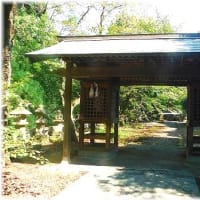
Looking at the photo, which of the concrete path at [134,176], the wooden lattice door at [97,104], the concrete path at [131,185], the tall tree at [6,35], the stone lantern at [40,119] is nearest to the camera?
the concrete path at [131,185]

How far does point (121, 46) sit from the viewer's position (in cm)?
1195

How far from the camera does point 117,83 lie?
14.6m

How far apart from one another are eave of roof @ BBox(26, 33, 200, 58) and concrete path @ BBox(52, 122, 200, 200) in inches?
135

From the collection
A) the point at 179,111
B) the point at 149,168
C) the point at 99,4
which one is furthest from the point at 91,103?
the point at 179,111

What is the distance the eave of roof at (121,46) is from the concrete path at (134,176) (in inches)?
135

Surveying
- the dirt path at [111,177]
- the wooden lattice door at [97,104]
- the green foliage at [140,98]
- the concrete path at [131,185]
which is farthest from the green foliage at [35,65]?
the green foliage at [140,98]

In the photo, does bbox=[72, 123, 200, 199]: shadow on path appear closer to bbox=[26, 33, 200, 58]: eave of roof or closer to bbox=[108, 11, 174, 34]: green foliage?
bbox=[26, 33, 200, 58]: eave of roof

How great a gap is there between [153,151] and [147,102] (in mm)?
11167

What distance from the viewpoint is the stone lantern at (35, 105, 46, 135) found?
1589 centimetres

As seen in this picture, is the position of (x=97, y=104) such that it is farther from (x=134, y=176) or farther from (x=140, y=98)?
(x=140, y=98)

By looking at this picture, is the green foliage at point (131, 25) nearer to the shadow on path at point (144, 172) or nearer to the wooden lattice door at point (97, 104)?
the shadow on path at point (144, 172)

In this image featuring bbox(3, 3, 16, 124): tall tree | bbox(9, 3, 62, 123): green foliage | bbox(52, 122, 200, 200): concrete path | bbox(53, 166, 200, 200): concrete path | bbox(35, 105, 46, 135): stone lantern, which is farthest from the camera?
bbox(35, 105, 46, 135): stone lantern

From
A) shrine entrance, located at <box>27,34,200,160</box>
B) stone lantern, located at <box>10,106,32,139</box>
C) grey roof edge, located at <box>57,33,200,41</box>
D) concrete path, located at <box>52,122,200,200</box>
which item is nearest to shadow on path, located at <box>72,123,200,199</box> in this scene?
concrete path, located at <box>52,122,200,200</box>

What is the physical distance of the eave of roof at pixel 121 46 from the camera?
1052cm
